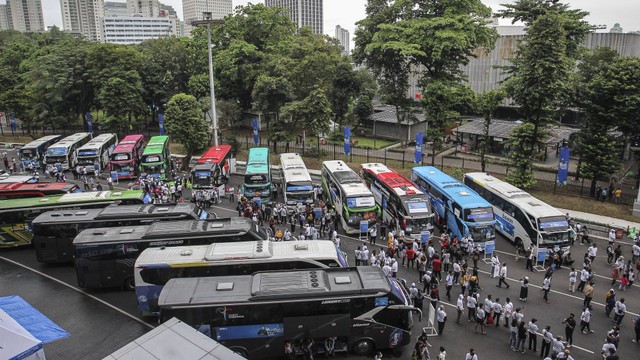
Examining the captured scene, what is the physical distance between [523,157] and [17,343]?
3273cm

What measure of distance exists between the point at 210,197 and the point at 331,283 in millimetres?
19171

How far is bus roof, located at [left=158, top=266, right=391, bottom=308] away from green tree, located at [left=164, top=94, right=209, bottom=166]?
29357mm

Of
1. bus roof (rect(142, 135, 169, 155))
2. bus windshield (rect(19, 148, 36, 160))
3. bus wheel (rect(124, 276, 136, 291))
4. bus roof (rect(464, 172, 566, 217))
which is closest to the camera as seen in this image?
bus wheel (rect(124, 276, 136, 291))

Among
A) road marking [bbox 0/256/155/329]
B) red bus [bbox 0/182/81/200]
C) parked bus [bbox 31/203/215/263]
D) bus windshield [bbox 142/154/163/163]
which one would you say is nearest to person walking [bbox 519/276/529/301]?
road marking [bbox 0/256/155/329]

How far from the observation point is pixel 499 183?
29453 mm

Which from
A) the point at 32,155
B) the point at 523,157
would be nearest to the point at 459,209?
the point at 523,157

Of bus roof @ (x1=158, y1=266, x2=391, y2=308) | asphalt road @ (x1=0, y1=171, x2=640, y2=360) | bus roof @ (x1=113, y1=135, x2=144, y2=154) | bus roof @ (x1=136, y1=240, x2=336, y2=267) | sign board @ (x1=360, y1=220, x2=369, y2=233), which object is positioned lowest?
asphalt road @ (x1=0, y1=171, x2=640, y2=360)

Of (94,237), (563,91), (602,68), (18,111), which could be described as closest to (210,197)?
(94,237)

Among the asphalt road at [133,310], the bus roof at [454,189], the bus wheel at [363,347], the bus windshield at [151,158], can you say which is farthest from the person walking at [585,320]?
the bus windshield at [151,158]

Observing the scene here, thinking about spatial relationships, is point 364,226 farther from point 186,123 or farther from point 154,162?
point 186,123

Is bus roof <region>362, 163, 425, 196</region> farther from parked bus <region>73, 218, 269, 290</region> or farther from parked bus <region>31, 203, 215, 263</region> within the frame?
parked bus <region>31, 203, 215, 263</region>

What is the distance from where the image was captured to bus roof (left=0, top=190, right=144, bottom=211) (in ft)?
82.3

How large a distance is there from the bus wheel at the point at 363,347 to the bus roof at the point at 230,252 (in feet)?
12.0

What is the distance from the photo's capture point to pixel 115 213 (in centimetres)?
2312
